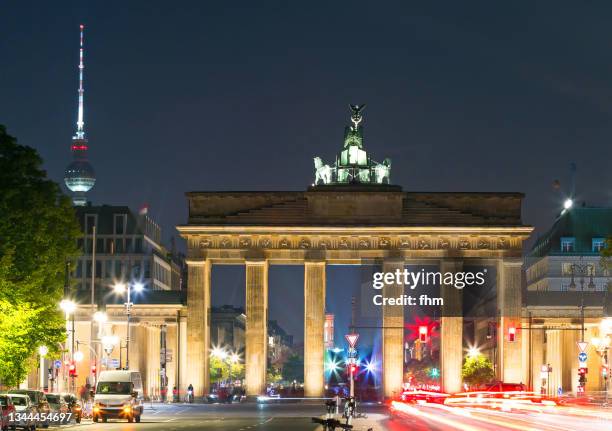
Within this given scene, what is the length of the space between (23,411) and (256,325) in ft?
226

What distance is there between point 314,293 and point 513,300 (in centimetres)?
1667

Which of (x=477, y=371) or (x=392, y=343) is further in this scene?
(x=477, y=371)

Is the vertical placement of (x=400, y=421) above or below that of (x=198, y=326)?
below

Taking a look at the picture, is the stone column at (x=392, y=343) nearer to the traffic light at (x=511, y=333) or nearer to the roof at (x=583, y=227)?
the traffic light at (x=511, y=333)

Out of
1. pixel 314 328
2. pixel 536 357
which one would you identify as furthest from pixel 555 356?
pixel 314 328

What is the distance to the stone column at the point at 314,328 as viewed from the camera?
13475 centimetres

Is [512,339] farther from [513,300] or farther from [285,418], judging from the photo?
[285,418]

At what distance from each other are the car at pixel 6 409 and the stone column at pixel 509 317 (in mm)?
74558

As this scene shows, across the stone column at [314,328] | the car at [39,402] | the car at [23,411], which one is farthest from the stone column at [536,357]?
the car at [23,411]

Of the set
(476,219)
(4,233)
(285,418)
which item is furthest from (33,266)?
(476,219)

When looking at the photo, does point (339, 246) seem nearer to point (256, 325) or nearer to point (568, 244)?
point (256, 325)

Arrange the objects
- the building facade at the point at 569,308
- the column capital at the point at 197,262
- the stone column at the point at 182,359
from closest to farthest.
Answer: the column capital at the point at 197,262
the stone column at the point at 182,359
the building facade at the point at 569,308

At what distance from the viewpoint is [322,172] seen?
153 m

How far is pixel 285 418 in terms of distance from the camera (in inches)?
3583
